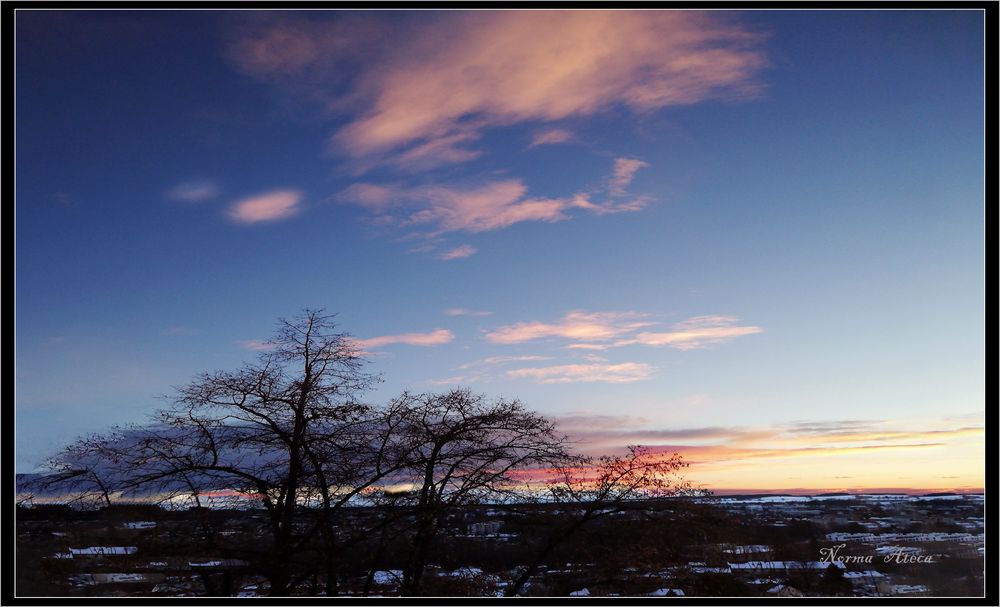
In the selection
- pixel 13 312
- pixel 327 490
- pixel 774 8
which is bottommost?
pixel 327 490

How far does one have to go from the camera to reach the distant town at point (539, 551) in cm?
1058

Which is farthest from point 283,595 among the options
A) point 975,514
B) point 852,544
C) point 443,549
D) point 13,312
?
point 975,514

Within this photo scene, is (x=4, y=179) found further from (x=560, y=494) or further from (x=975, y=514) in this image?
(x=975, y=514)

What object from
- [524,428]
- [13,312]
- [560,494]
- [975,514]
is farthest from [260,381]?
[975,514]

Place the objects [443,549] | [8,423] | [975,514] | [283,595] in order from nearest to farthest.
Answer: [8,423]
[975,514]
[283,595]
[443,549]

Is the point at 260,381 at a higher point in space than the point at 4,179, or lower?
lower

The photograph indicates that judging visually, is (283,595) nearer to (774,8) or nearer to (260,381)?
(260,381)

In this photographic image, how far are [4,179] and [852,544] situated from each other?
44.7 ft

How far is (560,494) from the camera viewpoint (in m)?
12.1

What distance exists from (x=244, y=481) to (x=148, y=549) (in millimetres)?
1715

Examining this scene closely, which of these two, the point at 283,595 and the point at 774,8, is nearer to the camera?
the point at 774,8

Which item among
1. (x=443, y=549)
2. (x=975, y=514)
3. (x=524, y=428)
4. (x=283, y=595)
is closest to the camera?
(x=975, y=514)

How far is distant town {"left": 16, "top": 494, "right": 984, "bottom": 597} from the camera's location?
34.7 ft

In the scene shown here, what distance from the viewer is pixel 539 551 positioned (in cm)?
1159
